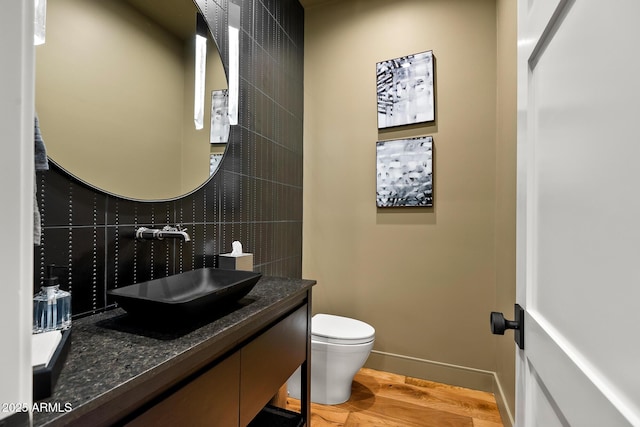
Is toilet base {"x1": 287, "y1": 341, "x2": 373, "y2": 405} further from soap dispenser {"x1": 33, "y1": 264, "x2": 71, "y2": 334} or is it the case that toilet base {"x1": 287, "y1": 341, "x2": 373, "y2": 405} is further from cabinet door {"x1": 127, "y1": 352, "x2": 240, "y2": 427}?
soap dispenser {"x1": 33, "y1": 264, "x2": 71, "y2": 334}

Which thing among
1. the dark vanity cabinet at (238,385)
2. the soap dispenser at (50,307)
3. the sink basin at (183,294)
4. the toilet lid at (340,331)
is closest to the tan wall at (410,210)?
the toilet lid at (340,331)

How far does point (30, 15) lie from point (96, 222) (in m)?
0.82

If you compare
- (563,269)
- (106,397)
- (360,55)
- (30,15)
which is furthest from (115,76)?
(360,55)

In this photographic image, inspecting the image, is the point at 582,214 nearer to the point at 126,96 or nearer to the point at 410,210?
the point at 126,96

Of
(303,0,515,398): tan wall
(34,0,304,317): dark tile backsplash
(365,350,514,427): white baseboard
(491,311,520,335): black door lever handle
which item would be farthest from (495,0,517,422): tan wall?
(34,0,304,317): dark tile backsplash

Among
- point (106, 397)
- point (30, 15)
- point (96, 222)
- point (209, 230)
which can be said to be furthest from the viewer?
point (209, 230)

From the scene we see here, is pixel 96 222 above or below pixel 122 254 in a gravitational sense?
above

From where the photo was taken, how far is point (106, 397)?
54cm

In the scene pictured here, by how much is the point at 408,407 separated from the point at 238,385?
1434 mm

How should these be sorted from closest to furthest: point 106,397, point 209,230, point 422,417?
point 106,397 < point 209,230 < point 422,417

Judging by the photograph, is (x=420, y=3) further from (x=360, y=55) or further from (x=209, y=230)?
(x=209, y=230)

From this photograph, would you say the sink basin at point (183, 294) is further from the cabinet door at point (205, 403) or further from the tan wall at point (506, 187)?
the tan wall at point (506, 187)

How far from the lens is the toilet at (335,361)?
6.14ft

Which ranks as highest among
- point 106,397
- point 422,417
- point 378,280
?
point 106,397
